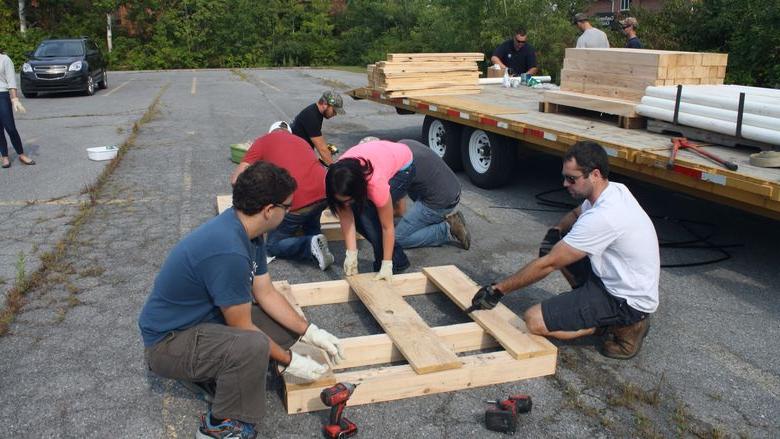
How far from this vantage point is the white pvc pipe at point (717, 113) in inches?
194

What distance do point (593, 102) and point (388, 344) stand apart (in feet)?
14.0

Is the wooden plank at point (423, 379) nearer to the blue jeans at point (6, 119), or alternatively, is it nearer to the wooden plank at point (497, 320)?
the wooden plank at point (497, 320)

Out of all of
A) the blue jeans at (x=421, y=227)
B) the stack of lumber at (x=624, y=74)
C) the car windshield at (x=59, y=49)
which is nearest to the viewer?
the blue jeans at (x=421, y=227)

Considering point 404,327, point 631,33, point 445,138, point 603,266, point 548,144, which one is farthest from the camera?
point 631,33

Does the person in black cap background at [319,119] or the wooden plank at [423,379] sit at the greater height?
the person in black cap background at [319,119]

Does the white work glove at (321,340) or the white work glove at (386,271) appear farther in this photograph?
the white work glove at (386,271)

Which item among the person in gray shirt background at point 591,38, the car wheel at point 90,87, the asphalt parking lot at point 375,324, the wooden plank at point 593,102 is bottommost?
the asphalt parking lot at point 375,324

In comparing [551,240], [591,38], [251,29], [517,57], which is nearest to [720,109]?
[551,240]

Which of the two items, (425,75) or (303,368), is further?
(425,75)

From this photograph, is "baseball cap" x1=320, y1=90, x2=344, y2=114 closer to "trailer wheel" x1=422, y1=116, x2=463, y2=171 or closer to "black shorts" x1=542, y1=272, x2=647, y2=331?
"trailer wheel" x1=422, y1=116, x2=463, y2=171

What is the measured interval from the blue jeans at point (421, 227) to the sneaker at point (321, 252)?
0.65m

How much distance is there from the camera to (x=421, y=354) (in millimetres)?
3662

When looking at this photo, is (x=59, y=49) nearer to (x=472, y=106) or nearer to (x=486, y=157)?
(x=472, y=106)

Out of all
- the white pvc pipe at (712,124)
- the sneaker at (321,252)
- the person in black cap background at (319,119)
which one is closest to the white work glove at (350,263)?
the sneaker at (321,252)
